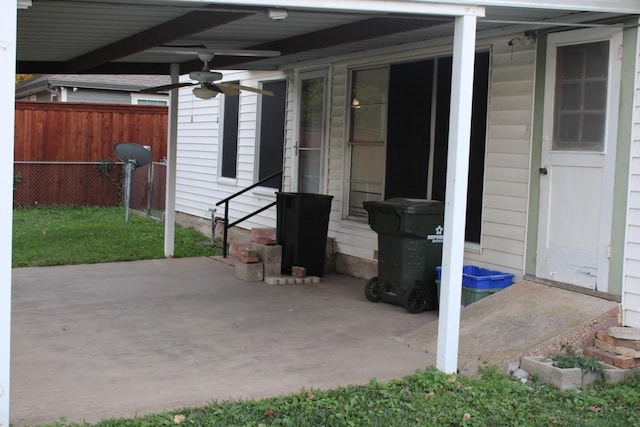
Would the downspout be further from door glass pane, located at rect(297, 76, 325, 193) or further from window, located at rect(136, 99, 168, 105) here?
door glass pane, located at rect(297, 76, 325, 193)

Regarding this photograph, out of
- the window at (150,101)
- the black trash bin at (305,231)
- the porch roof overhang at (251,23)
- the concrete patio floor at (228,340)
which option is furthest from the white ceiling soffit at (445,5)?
the window at (150,101)

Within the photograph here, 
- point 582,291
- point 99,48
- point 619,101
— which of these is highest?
point 99,48

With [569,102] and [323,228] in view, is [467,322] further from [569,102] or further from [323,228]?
[323,228]

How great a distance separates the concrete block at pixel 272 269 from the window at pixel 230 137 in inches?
145

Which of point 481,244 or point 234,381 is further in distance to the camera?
point 481,244

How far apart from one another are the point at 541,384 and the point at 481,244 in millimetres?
2296

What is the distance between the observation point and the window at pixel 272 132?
453 inches

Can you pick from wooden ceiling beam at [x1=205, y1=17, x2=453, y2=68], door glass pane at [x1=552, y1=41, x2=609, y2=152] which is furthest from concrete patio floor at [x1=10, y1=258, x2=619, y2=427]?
wooden ceiling beam at [x1=205, y1=17, x2=453, y2=68]

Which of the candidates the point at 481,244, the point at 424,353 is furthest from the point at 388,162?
the point at 424,353

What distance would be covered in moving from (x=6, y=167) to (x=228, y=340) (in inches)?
111

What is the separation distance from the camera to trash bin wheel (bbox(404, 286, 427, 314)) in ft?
25.1

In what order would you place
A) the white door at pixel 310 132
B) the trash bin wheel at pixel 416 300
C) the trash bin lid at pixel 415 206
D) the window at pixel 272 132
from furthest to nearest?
the window at pixel 272 132 < the white door at pixel 310 132 < the trash bin wheel at pixel 416 300 < the trash bin lid at pixel 415 206

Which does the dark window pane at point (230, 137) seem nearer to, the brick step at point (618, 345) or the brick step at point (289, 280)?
the brick step at point (289, 280)

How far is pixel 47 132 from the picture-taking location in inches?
682
